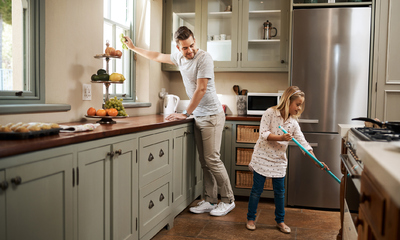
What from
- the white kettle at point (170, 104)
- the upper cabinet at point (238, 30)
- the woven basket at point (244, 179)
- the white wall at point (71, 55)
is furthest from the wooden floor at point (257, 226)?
the upper cabinet at point (238, 30)

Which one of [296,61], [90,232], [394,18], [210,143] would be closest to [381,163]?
[90,232]

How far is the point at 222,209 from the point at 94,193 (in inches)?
65.3

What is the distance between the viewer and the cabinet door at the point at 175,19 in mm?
4152

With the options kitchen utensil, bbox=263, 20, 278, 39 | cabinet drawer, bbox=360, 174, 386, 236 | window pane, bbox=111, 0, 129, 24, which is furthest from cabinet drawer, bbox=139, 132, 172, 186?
kitchen utensil, bbox=263, 20, 278, 39

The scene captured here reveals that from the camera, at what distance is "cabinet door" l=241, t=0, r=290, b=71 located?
155 inches

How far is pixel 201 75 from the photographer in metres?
3.07

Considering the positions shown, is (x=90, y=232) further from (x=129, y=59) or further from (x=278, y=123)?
(x=129, y=59)

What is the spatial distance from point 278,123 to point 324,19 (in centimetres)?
127

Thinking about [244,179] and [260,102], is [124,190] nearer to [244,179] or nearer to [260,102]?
[244,179]

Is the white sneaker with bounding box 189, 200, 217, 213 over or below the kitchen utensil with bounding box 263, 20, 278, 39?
below

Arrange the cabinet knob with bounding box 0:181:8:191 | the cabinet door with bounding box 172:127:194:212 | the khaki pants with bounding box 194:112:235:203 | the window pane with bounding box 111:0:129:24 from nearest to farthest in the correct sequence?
the cabinet knob with bounding box 0:181:8:191 < the cabinet door with bounding box 172:127:194:212 < the khaki pants with bounding box 194:112:235:203 < the window pane with bounding box 111:0:129:24

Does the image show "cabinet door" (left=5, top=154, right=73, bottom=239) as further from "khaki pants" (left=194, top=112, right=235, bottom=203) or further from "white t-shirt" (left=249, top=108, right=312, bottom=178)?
"khaki pants" (left=194, top=112, right=235, bottom=203)

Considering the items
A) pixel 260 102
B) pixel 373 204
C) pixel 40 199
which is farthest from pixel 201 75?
pixel 373 204

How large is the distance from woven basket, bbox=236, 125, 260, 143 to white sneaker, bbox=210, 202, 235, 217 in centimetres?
72
